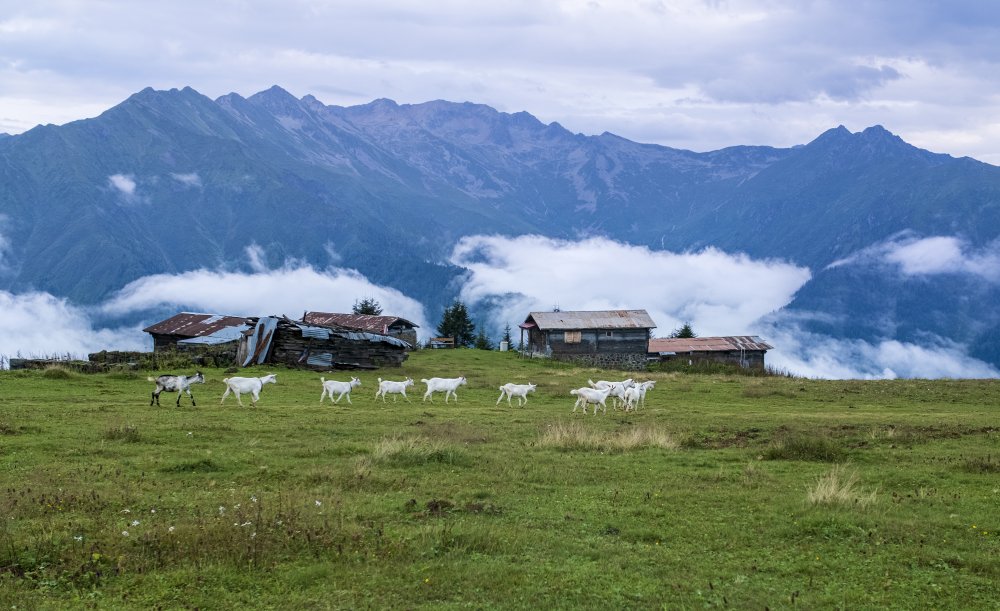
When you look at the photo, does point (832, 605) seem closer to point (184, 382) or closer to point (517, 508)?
point (517, 508)

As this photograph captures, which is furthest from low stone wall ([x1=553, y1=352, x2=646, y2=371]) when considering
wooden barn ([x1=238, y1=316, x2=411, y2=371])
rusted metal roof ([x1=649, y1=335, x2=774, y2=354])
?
wooden barn ([x1=238, y1=316, x2=411, y2=371])

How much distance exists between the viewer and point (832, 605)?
33.4ft

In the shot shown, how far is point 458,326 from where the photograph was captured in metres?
112

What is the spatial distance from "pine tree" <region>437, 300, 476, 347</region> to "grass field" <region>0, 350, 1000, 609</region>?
277ft

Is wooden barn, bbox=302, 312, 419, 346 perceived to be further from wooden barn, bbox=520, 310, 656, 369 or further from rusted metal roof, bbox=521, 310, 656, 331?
rusted metal roof, bbox=521, 310, 656, 331

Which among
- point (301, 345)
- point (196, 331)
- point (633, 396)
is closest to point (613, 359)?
point (301, 345)

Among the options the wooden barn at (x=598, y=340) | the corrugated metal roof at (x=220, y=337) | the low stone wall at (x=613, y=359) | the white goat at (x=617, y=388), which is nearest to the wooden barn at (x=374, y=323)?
the wooden barn at (x=598, y=340)

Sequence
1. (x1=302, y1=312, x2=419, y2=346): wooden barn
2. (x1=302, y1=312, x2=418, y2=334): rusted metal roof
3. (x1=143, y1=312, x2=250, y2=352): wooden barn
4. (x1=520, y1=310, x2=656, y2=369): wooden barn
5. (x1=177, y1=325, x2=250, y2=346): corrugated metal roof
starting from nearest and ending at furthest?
1. (x1=177, y1=325, x2=250, y2=346): corrugated metal roof
2. (x1=143, y1=312, x2=250, y2=352): wooden barn
3. (x1=302, y1=312, x2=418, y2=334): rusted metal roof
4. (x1=302, y1=312, x2=419, y2=346): wooden barn
5. (x1=520, y1=310, x2=656, y2=369): wooden barn

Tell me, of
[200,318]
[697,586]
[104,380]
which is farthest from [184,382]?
[200,318]

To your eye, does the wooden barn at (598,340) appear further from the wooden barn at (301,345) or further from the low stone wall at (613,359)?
the wooden barn at (301,345)

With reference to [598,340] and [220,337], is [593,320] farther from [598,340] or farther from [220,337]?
[220,337]

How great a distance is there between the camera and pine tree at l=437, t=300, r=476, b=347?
111750mm

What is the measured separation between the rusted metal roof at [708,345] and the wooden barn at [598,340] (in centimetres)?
764

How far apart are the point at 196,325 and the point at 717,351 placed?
57604mm
